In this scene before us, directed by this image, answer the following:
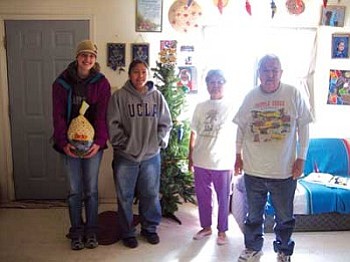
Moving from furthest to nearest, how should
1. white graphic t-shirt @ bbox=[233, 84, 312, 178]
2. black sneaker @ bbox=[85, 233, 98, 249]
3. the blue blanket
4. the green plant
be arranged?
the green plant
the blue blanket
black sneaker @ bbox=[85, 233, 98, 249]
white graphic t-shirt @ bbox=[233, 84, 312, 178]

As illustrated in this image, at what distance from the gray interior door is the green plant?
1000mm

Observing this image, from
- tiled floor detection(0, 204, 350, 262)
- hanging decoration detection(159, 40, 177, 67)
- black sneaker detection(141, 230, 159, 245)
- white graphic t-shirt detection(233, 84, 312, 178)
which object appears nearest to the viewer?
white graphic t-shirt detection(233, 84, 312, 178)

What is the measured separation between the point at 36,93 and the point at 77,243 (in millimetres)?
1633

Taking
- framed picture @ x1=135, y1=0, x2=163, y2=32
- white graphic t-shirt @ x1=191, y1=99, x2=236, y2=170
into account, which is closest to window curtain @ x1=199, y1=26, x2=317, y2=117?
framed picture @ x1=135, y1=0, x2=163, y2=32

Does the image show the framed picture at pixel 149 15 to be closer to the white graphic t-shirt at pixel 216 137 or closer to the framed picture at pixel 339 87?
the white graphic t-shirt at pixel 216 137

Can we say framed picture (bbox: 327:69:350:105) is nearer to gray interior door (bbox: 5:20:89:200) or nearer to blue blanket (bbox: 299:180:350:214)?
blue blanket (bbox: 299:180:350:214)

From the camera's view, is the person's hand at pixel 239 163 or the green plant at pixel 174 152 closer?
the person's hand at pixel 239 163

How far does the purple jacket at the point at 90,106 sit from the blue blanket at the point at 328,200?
1.70 metres

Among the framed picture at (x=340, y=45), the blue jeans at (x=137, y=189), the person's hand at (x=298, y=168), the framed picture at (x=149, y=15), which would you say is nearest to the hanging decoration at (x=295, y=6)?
the framed picture at (x=340, y=45)

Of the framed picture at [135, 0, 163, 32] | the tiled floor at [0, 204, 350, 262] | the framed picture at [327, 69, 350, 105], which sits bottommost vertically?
the tiled floor at [0, 204, 350, 262]

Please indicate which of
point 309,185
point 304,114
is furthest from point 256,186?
point 309,185

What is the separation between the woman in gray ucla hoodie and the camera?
2684 mm

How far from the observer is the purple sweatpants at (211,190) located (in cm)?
289

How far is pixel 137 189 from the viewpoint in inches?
114
